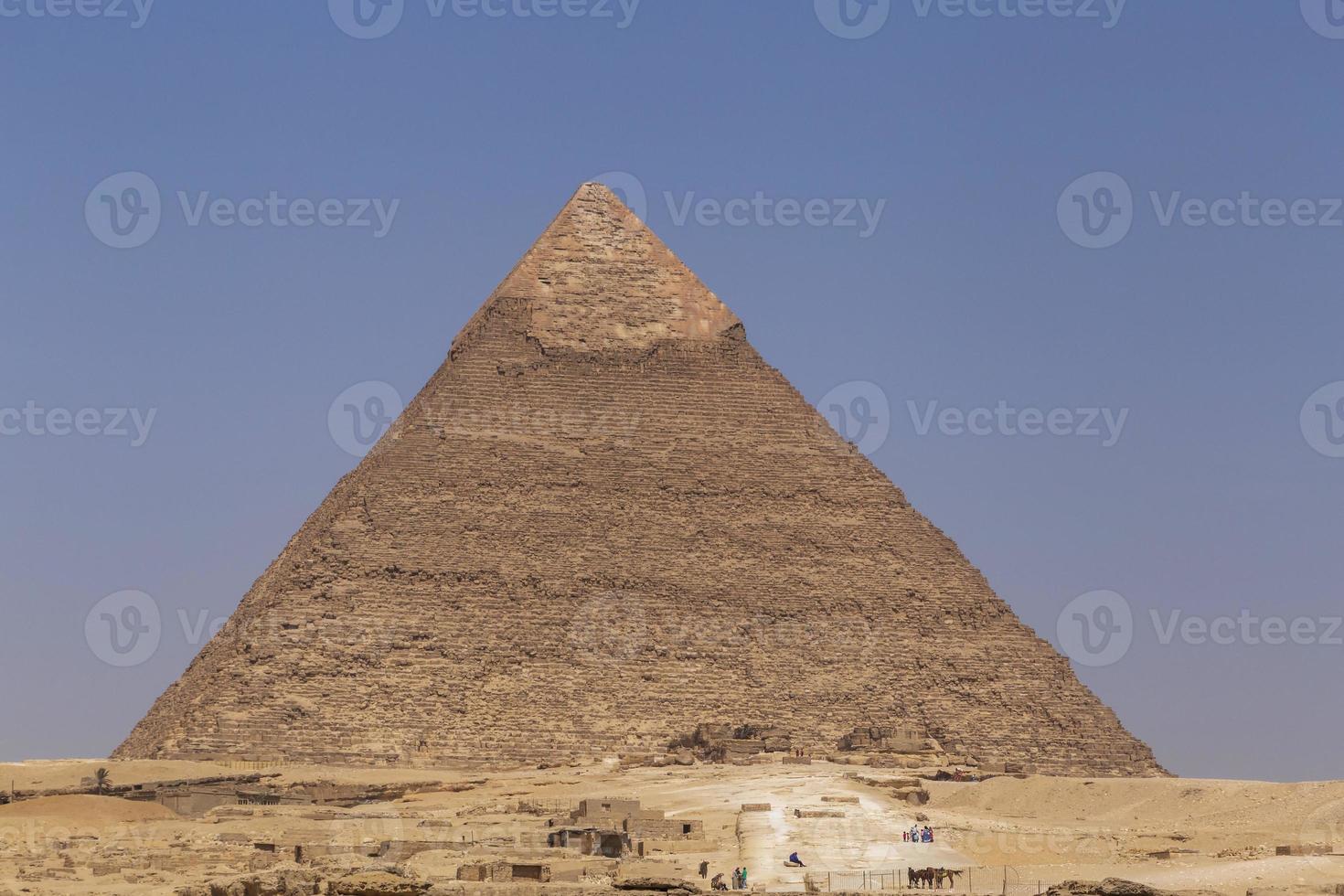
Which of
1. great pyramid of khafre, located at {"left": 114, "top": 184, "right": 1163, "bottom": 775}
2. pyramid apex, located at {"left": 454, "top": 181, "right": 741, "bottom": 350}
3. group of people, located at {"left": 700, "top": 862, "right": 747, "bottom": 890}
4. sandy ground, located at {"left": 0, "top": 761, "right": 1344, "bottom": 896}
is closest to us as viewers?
sandy ground, located at {"left": 0, "top": 761, "right": 1344, "bottom": 896}

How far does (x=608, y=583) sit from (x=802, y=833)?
42273 mm

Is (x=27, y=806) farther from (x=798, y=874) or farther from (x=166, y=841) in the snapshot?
(x=798, y=874)

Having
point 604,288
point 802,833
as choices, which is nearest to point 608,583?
point 604,288

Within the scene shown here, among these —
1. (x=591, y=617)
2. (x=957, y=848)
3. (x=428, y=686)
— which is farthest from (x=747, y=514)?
(x=957, y=848)

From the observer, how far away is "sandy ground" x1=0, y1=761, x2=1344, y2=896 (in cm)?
2269

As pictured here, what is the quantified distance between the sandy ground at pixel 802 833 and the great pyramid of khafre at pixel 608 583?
17.4 metres

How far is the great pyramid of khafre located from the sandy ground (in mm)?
17391

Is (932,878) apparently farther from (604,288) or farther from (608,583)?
(604,288)

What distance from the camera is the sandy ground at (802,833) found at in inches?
893

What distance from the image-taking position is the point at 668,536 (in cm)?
7256

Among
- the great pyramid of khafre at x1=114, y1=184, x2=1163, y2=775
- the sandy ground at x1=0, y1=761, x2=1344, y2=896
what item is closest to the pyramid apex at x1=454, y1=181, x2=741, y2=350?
the great pyramid of khafre at x1=114, y1=184, x2=1163, y2=775

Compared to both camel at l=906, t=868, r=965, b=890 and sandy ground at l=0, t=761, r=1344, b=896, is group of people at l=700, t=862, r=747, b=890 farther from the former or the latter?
camel at l=906, t=868, r=965, b=890

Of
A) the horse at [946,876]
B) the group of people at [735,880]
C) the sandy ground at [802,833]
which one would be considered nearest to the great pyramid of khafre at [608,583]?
the sandy ground at [802,833]

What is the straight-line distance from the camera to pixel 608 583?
70.3 metres
